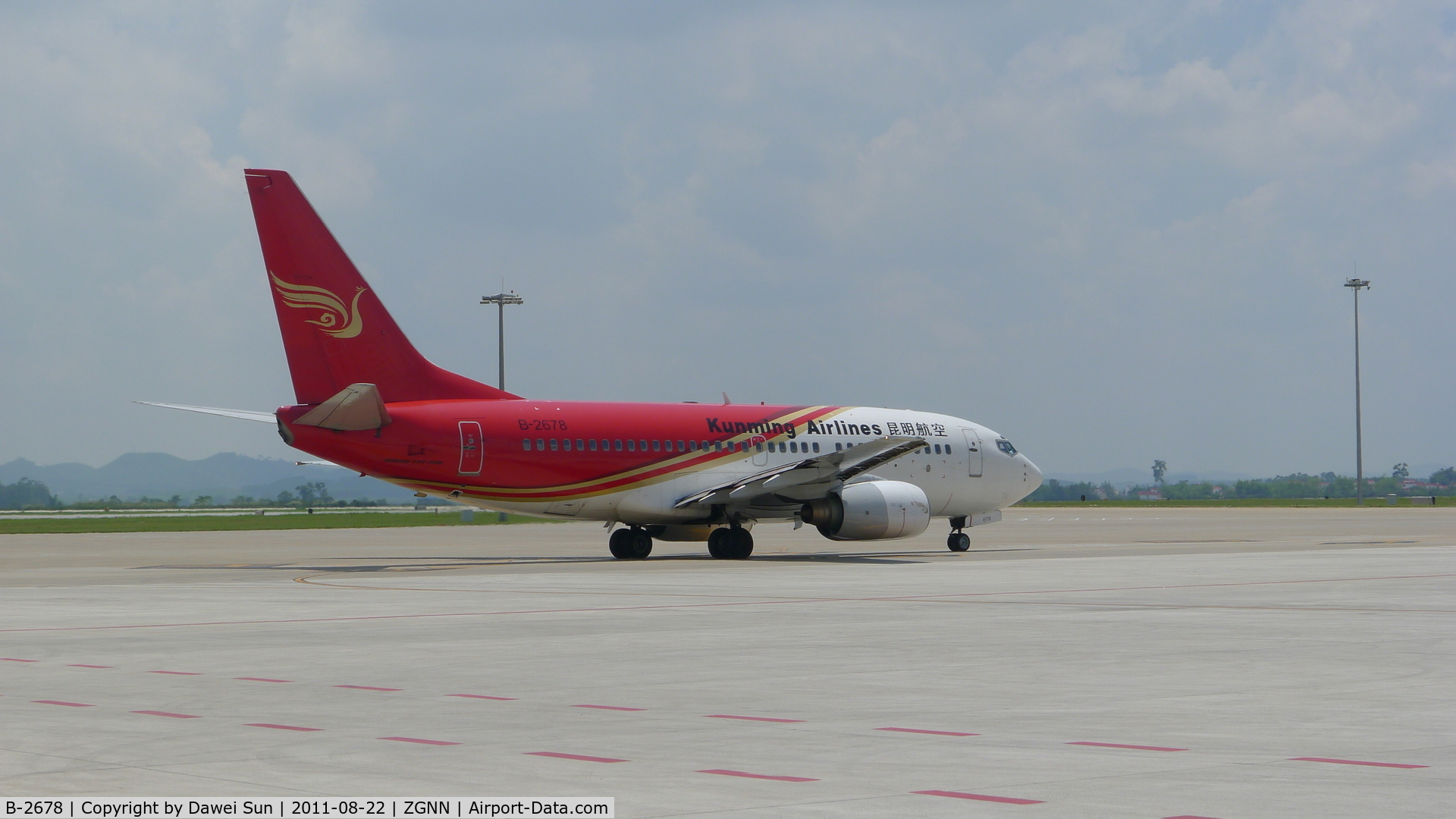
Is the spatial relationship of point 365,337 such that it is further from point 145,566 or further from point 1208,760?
point 1208,760

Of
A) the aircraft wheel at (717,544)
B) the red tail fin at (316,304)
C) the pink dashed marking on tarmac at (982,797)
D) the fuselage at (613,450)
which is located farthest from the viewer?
the aircraft wheel at (717,544)

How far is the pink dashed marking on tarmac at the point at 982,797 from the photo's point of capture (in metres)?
7.91

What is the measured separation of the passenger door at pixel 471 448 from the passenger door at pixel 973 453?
14005 millimetres

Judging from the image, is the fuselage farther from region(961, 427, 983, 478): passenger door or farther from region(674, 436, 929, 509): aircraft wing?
region(674, 436, 929, 509): aircraft wing

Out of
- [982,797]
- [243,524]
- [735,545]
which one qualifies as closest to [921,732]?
[982,797]

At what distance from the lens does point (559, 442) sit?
115 ft

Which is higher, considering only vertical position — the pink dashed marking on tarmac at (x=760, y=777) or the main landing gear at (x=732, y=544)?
the main landing gear at (x=732, y=544)

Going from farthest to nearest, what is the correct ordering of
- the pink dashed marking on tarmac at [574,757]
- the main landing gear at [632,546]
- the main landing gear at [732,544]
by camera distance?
the main landing gear at [632,546] → the main landing gear at [732,544] → the pink dashed marking on tarmac at [574,757]

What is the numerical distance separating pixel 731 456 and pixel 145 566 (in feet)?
42.0

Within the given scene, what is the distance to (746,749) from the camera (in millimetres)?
9562

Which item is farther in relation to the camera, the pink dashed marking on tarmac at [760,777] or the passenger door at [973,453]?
the passenger door at [973,453]

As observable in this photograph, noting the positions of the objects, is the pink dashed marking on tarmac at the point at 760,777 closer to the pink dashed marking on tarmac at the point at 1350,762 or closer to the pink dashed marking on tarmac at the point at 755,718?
the pink dashed marking on tarmac at the point at 755,718

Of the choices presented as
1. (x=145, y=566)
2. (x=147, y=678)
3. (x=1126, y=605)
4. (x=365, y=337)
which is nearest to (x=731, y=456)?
(x=365, y=337)

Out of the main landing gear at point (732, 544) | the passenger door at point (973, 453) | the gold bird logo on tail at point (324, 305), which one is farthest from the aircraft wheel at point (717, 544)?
the gold bird logo on tail at point (324, 305)
